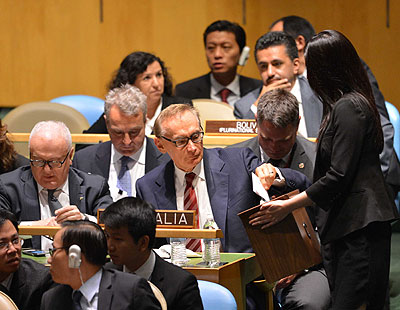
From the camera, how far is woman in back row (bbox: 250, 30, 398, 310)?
2.79 meters

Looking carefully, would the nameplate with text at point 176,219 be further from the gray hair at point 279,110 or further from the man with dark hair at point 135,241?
the gray hair at point 279,110

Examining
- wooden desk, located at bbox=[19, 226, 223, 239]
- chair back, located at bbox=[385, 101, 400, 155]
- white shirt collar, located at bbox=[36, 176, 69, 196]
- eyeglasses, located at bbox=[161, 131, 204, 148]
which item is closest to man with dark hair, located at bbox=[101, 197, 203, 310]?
wooden desk, located at bbox=[19, 226, 223, 239]

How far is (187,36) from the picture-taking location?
24.4 feet

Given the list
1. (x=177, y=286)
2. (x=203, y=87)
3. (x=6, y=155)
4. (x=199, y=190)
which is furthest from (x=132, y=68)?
(x=177, y=286)

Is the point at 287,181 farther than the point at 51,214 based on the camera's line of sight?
No

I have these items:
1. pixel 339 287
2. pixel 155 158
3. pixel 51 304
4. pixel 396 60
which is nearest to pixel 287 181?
pixel 339 287

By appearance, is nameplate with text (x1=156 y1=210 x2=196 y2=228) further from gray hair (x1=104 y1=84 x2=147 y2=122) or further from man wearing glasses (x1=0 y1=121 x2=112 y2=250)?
gray hair (x1=104 y1=84 x2=147 y2=122)

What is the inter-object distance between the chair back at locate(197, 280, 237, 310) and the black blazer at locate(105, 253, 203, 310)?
0.05m

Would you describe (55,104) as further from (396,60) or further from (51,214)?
(396,60)

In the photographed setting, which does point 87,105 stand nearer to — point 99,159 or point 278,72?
point 278,72

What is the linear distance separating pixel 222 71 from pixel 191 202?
2.66 meters

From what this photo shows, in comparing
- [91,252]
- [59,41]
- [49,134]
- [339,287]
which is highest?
[59,41]

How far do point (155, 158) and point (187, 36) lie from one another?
11.2 ft

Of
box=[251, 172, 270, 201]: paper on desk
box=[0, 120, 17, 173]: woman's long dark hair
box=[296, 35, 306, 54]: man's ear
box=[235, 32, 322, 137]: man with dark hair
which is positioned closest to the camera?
box=[251, 172, 270, 201]: paper on desk
